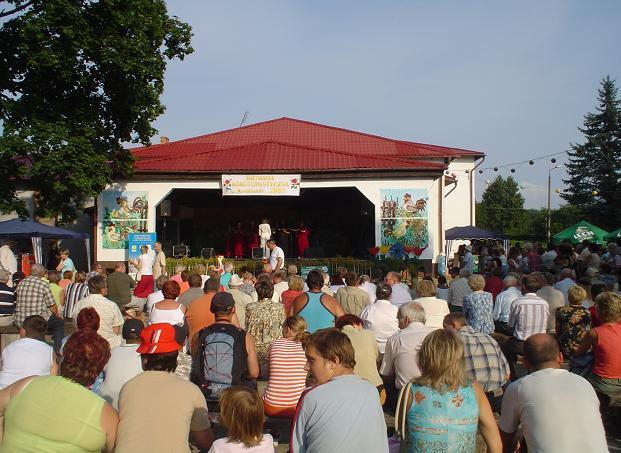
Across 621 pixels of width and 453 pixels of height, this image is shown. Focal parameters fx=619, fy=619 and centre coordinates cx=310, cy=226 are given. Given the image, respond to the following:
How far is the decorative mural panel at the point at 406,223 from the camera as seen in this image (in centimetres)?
1945

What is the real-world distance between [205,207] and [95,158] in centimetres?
925

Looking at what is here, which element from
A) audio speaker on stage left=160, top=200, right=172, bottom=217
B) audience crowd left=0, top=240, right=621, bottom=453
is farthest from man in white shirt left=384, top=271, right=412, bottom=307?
audio speaker on stage left=160, top=200, right=172, bottom=217

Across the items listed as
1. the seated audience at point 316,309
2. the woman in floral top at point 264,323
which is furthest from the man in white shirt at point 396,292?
the woman in floral top at point 264,323

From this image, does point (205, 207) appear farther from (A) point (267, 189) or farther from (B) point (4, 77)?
(B) point (4, 77)

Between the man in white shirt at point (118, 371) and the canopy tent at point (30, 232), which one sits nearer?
the man in white shirt at point (118, 371)

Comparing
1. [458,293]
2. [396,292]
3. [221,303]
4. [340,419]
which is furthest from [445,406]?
[458,293]

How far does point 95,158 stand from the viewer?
17984 millimetres

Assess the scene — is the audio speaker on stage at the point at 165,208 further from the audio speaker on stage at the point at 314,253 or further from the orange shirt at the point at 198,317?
the orange shirt at the point at 198,317

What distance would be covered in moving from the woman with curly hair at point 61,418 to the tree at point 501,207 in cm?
7451

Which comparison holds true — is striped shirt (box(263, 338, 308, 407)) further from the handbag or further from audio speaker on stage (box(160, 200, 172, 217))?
audio speaker on stage (box(160, 200, 172, 217))

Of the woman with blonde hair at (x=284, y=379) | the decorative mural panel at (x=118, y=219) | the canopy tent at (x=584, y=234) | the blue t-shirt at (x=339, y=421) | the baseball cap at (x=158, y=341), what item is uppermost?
the decorative mural panel at (x=118, y=219)

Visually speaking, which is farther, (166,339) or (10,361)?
(10,361)

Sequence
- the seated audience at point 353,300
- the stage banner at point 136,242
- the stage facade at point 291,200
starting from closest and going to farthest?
1. the seated audience at point 353,300
2. the stage banner at point 136,242
3. the stage facade at point 291,200

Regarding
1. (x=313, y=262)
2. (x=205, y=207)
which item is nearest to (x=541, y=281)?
(x=313, y=262)
